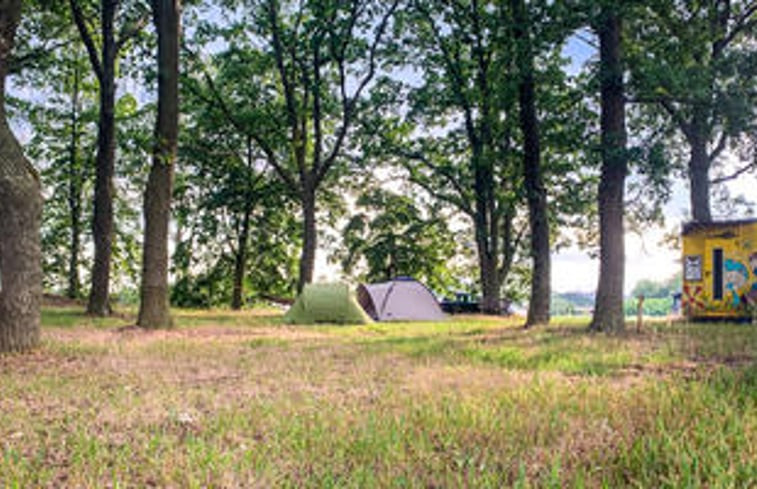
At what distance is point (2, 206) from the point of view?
25.5 feet

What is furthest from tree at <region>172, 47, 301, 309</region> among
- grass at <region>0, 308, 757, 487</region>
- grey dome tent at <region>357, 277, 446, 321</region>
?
grass at <region>0, 308, 757, 487</region>

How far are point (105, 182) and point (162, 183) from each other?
4.86 m

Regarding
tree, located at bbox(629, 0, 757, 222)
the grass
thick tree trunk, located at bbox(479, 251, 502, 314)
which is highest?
tree, located at bbox(629, 0, 757, 222)

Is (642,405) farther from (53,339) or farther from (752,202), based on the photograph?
(752,202)

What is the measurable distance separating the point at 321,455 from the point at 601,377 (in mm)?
3694

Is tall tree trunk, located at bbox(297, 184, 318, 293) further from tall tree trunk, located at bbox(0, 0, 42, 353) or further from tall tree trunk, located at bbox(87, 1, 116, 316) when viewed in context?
tall tree trunk, located at bbox(0, 0, 42, 353)

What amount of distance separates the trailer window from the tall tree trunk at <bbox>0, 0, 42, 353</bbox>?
57.9 ft

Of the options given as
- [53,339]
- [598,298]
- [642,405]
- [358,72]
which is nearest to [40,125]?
[358,72]

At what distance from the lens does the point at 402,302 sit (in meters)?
21.0

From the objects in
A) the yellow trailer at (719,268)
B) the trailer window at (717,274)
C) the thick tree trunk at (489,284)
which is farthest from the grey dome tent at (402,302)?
the trailer window at (717,274)

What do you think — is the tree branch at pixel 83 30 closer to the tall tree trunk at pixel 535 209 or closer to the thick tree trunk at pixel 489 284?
the tall tree trunk at pixel 535 209

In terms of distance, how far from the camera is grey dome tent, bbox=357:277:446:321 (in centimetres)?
2078

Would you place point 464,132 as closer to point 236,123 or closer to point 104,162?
point 236,123

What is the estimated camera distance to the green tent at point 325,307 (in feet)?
57.8
